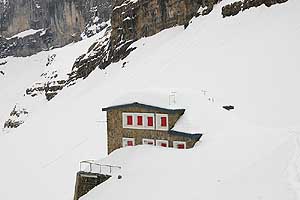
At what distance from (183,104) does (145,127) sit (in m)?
2.11

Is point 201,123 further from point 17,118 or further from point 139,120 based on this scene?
point 17,118

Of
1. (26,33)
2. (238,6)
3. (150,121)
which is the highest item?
(26,33)

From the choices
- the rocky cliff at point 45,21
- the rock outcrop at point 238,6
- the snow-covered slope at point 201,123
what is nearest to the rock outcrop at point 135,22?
the snow-covered slope at point 201,123

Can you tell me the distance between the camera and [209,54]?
42.8 m

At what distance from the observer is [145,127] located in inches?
809

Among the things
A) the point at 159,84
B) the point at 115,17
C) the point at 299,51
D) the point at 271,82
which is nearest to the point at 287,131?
the point at 271,82

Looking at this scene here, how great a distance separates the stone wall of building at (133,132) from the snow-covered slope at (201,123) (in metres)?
0.91

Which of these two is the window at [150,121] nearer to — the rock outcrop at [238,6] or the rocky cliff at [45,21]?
the rock outcrop at [238,6]

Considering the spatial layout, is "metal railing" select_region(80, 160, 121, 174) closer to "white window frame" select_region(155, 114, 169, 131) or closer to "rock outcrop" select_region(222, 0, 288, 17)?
"white window frame" select_region(155, 114, 169, 131)

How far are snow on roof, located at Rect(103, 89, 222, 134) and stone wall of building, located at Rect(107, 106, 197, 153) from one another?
0.32 m

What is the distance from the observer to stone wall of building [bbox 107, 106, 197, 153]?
19.8 m

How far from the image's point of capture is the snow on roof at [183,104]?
64.1ft

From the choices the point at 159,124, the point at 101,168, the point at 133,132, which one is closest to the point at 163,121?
the point at 159,124

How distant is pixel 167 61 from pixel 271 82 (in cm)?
1687
